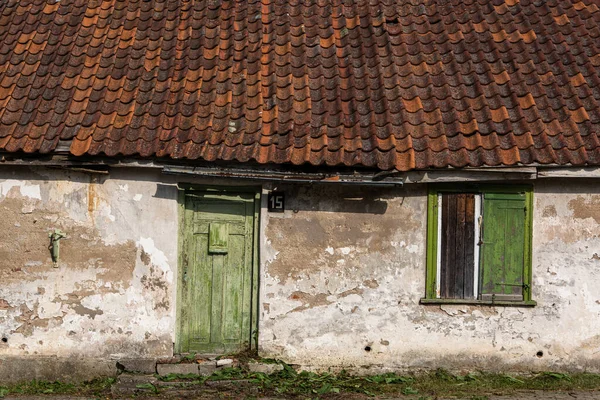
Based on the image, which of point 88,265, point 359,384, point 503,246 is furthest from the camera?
point 503,246

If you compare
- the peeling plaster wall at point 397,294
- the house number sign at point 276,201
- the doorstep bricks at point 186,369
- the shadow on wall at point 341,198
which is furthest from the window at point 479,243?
the doorstep bricks at point 186,369

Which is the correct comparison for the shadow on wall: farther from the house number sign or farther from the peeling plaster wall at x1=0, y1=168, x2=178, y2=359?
the peeling plaster wall at x1=0, y1=168, x2=178, y2=359

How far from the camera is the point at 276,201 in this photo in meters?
8.75

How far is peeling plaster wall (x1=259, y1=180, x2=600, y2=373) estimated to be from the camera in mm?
8719

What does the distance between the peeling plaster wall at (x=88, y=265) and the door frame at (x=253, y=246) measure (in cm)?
9

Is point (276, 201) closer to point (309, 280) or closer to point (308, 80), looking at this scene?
point (309, 280)

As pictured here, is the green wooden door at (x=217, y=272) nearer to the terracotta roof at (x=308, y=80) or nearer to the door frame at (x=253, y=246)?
the door frame at (x=253, y=246)

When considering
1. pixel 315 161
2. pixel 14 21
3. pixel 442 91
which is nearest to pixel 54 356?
pixel 315 161

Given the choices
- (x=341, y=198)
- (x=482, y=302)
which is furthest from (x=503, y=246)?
(x=341, y=198)

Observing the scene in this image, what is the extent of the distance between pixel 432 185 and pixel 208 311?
2960mm

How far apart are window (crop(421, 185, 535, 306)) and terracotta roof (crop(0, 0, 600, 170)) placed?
0.62 meters

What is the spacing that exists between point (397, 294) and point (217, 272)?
2.09 meters

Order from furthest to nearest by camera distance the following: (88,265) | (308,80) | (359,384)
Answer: (308,80)
(88,265)
(359,384)

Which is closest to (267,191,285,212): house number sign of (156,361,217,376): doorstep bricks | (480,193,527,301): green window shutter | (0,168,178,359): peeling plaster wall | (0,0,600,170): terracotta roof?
(0,0,600,170): terracotta roof
